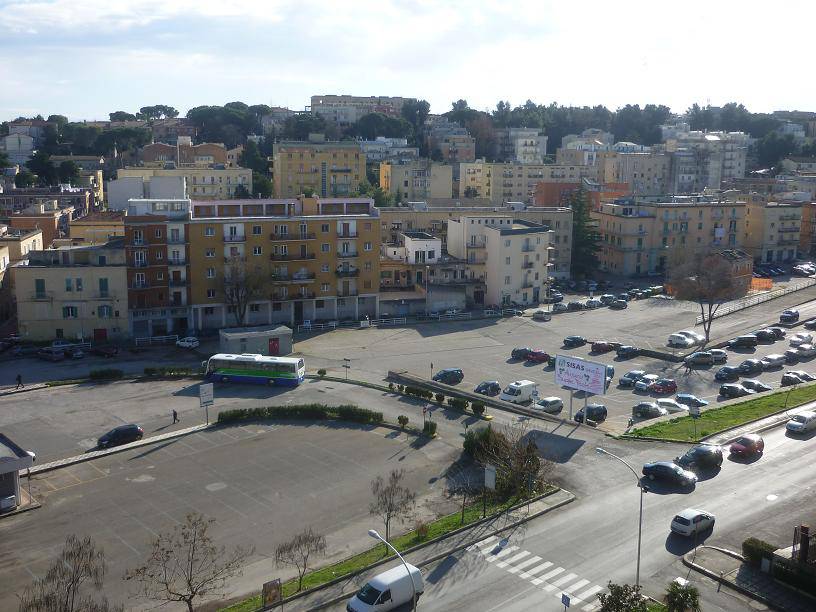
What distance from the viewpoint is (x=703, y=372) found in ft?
165

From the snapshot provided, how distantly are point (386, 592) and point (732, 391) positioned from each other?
2963cm

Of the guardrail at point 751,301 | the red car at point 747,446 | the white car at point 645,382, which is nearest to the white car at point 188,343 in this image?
the white car at point 645,382

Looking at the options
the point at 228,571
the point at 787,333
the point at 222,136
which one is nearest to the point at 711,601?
the point at 228,571

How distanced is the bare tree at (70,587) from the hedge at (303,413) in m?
12.8

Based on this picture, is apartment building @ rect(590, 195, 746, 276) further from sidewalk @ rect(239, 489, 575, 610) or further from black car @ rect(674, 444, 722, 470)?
sidewalk @ rect(239, 489, 575, 610)

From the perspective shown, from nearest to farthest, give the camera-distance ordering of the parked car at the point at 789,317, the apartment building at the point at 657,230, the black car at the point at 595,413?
1. the black car at the point at 595,413
2. the parked car at the point at 789,317
3. the apartment building at the point at 657,230

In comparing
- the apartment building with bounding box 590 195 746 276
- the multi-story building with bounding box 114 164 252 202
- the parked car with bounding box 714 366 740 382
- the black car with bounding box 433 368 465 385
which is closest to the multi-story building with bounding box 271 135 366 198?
the multi-story building with bounding box 114 164 252 202

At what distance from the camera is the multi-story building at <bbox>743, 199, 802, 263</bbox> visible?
89.4 metres

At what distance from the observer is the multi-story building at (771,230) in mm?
89438

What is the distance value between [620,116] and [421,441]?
6512 inches

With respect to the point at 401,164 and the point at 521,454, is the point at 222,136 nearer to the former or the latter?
the point at 401,164

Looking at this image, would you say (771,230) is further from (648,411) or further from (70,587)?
(70,587)

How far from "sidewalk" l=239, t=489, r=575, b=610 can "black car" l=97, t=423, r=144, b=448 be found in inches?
663

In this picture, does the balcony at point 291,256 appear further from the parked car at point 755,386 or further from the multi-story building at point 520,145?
the multi-story building at point 520,145
